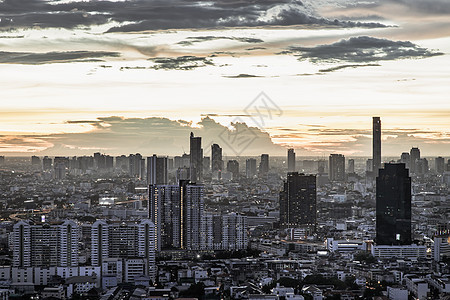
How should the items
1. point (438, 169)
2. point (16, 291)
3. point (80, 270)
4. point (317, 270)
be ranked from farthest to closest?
point (438, 169), point (317, 270), point (80, 270), point (16, 291)

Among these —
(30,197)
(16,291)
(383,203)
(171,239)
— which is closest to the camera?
(16,291)

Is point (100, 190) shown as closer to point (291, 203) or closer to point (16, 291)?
point (291, 203)

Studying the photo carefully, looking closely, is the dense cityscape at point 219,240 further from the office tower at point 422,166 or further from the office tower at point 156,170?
the office tower at point 422,166

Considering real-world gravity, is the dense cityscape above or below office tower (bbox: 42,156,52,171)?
below

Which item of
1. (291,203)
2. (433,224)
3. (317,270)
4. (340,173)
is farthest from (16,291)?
(340,173)

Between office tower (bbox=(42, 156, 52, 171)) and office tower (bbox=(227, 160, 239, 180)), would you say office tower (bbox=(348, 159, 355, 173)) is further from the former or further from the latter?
office tower (bbox=(42, 156, 52, 171))

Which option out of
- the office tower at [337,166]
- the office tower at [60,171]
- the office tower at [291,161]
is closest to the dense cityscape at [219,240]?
the office tower at [291,161]

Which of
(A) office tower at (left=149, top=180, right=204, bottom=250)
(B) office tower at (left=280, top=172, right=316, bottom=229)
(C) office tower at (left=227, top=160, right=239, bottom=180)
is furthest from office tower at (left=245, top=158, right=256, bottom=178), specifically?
(A) office tower at (left=149, top=180, right=204, bottom=250)
